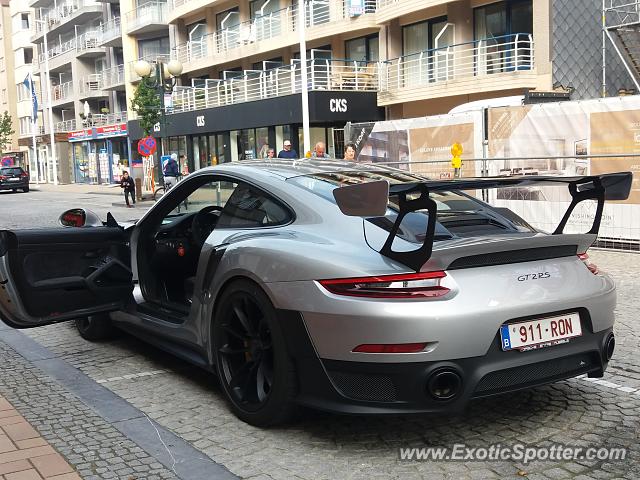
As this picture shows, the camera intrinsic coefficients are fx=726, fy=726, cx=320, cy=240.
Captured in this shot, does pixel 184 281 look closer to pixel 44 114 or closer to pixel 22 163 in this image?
pixel 44 114

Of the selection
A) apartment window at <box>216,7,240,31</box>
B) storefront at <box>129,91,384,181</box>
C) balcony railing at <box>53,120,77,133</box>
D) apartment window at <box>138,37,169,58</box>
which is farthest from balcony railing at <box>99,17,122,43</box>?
apartment window at <box>216,7,240,31</box>

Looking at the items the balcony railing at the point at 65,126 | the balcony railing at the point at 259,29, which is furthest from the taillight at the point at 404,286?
the balcony railing at the point at 65,126

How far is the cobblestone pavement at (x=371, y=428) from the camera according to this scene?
133 inches

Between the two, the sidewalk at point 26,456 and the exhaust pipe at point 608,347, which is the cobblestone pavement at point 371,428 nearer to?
the sidewalk at point 26,456

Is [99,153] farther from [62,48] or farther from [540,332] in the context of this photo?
[540,332]

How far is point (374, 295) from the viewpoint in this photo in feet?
11.0

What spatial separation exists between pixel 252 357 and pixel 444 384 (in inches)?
43.8

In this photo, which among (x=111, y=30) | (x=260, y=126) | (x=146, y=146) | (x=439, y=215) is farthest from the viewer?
(x=111, y=30)

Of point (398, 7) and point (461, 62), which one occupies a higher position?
point (398, 7)

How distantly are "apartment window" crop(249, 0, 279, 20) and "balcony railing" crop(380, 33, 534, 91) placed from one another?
8.59 metres

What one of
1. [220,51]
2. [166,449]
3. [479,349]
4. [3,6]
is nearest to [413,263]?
[479,349]

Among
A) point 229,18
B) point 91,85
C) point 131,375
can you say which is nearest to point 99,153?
point 91,85

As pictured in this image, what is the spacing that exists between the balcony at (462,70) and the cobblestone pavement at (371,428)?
17969mm

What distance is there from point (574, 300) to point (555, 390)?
3.40ft
